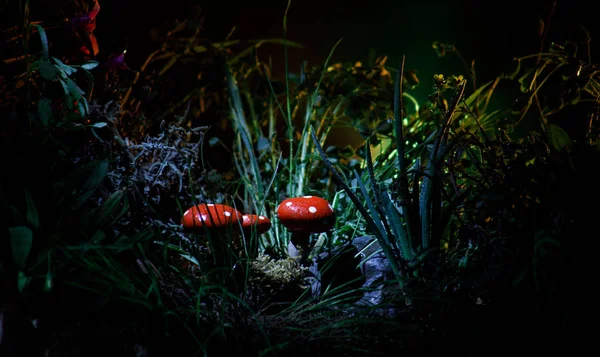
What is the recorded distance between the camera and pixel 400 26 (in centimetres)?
294

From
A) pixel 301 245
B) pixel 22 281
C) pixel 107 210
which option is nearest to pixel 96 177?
pixel 107 210

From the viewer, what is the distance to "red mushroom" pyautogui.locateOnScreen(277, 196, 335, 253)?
1801 millimetres

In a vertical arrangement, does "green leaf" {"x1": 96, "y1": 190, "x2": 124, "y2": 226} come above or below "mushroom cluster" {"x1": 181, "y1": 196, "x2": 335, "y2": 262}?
below

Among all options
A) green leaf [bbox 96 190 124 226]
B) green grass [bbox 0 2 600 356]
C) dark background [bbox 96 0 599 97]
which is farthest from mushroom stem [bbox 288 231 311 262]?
dark background [bbox 96 0 599 97]

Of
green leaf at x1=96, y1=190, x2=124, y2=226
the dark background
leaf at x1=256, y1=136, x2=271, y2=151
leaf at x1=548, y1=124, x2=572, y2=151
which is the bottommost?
green leaf at x1=96, y1=190, x2=124, y2=226

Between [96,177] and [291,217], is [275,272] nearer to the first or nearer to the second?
[291,217]

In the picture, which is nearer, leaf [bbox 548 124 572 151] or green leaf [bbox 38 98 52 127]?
green leaf [bbox 38 98 52 127]

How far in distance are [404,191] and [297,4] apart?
178 cm

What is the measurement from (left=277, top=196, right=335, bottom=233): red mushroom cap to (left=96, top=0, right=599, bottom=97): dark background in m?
1.34

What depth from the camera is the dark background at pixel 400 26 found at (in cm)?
265

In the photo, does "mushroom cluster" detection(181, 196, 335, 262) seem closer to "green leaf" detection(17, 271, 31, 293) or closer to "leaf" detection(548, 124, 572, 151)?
"green leaf" detection(17, 271, 31, 293)

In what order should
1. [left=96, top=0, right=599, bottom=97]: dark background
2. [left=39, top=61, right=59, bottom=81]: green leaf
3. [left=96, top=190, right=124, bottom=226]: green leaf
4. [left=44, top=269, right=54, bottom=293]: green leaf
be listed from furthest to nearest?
[left=96, top=0, right=599, bottom=97]: dark background
[left=39, top=61, right=59, bottom=81]: green leaf
[left=96, top=190, right=124, bottom=226]: green leaf
[left=44, top=269, right=54, bottom=293]: green leaf

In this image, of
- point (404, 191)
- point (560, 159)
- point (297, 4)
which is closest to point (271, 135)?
point (297, 4)

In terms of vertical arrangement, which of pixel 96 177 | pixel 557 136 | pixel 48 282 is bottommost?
pixel 48 282
